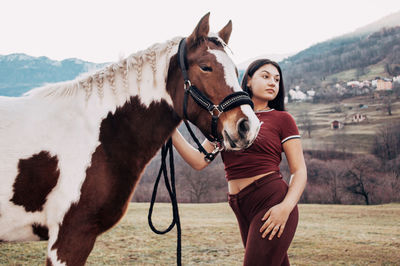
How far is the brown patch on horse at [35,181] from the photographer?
2.16m

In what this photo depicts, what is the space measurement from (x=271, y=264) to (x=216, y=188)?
1470 inches

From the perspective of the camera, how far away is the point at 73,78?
2.70 meters

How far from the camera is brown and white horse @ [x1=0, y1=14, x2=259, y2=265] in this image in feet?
7.09

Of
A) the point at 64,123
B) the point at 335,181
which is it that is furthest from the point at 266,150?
the point at 335,181

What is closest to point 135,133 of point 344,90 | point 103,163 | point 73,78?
point 103,163

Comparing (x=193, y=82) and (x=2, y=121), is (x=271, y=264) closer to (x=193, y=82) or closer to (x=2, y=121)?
(x=193, y=82)

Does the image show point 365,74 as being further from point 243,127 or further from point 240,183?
point 243,127

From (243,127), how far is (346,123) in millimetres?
92411

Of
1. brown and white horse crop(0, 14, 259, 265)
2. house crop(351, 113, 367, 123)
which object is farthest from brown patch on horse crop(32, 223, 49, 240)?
house crop(351, 113, 367, 123)

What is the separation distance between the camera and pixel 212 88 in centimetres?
235

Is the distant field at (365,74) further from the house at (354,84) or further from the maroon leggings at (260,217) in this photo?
the maroon leggings at (260,217)

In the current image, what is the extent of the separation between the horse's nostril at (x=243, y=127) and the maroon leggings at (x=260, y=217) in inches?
17.4

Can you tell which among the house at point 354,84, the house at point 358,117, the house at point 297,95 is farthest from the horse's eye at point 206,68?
the house at point 354,84

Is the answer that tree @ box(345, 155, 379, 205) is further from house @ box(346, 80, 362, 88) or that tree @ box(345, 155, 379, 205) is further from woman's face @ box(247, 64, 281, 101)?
house @ box(346, 80, 362, 88)
